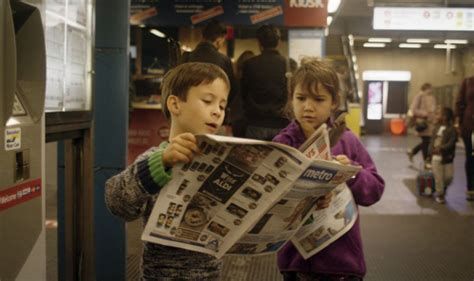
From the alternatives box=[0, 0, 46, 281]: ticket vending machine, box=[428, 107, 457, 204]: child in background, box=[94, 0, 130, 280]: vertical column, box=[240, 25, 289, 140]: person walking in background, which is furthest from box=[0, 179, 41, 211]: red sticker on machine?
box=[428, 107, 457, 204]: child in background

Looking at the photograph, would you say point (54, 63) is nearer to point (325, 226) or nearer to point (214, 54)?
point (325, 226)

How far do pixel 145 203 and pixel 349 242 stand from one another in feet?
2.41

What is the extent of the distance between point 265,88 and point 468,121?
3.13 meters

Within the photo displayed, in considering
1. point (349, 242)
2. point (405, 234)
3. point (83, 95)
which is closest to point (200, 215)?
point (349, 242)

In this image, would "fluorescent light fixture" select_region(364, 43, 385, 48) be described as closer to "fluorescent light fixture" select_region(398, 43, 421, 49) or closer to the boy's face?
"fluorescent light fixture" select_region(398, 43, 421, 49)

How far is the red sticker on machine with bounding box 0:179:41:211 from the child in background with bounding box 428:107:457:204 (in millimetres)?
5553

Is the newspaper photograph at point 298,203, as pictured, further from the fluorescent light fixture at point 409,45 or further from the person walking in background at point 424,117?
the fluorescent light fixture at point 409,45

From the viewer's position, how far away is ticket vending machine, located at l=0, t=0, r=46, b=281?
1345mm

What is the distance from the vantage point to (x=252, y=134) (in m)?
4.50

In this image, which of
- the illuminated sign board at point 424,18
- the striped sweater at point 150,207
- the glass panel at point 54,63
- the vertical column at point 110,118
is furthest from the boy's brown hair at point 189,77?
the illuminated sign board at point 424,18

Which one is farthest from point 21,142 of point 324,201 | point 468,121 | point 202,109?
point 468,121

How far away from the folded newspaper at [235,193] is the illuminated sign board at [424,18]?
7.83m

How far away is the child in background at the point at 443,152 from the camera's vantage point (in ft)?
20.7

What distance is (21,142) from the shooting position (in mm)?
1461
